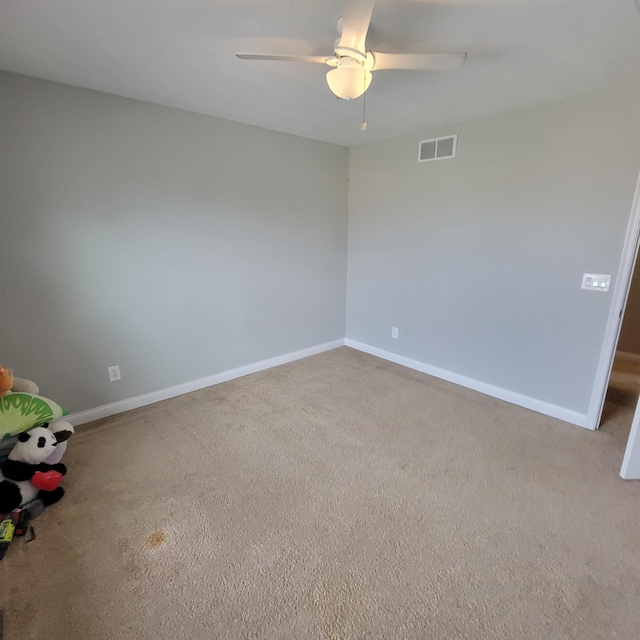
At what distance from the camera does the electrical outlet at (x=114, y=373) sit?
2742 mm

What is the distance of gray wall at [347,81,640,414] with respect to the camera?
94.6 inches

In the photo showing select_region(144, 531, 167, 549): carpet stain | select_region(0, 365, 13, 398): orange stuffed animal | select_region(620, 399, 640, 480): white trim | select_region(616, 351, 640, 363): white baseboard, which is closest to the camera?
select_region(144, 531, 167, 549): carpet stain

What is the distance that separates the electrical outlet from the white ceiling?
1.93 metres

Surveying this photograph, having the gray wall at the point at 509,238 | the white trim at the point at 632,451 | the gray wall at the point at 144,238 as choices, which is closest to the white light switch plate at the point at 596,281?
the gray wall at the point at 509,238

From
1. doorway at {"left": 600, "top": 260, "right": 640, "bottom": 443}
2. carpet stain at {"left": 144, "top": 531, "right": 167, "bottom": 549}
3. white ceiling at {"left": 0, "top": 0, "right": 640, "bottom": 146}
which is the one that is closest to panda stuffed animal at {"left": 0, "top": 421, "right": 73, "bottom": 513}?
carpet stain at {"left": 144, "top": 531, "right": 167, "bottom": 549}

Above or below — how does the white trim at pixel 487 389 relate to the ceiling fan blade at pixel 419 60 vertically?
below

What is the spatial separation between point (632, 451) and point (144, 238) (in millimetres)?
3511

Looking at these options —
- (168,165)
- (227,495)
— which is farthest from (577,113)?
(227,495)

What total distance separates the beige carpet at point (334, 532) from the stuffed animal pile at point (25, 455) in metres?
0.12

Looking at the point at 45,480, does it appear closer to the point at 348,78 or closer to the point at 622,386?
the point at 348,78

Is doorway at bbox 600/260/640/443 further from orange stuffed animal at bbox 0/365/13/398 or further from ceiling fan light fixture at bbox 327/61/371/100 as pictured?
orange stuffed animal at bbox 0/365/13/398

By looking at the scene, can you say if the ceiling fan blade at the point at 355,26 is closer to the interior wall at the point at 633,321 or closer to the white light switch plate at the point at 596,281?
the white light switch plate at the point at 596,281

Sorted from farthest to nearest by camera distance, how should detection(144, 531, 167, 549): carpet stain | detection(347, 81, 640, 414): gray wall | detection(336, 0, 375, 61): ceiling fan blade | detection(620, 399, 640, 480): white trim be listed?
detection(347, 81, 640, 414): gray wall
detection(620, 399, 640, 480): white trim
detection(144, 531, 167, 549): carpet stain
detection(336, 0, 375, 61): ceiling fan blade

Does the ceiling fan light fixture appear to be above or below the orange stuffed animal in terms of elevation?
above
